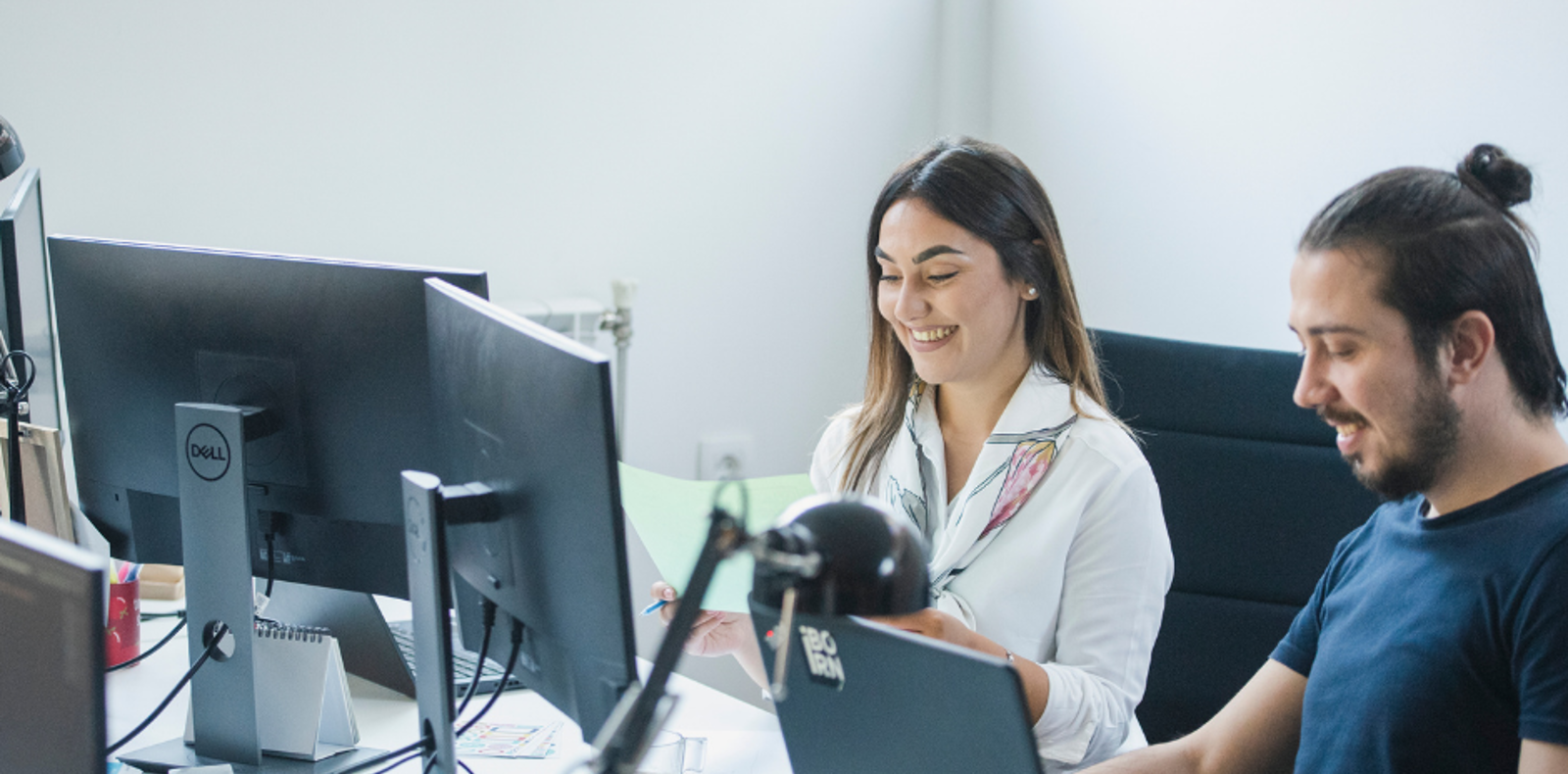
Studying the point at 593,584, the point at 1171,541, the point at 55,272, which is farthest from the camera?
the point at 1171,541

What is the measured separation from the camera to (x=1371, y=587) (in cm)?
122

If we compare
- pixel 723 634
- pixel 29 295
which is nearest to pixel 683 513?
pixel 723 634

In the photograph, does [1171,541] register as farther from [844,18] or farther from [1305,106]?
[844,18]

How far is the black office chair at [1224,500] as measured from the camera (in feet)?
5.36

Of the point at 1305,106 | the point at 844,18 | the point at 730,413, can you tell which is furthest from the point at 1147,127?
the point at 730,413

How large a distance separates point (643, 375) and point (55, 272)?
1.42 m

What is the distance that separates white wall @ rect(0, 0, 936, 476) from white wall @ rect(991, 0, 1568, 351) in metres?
0.41

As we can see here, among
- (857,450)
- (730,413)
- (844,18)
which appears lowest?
(730,413)

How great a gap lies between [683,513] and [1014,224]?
0.53 meters

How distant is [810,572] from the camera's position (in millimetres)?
651

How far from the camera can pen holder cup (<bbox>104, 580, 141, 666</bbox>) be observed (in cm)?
158

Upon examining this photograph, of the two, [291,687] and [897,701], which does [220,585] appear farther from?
[897,701]

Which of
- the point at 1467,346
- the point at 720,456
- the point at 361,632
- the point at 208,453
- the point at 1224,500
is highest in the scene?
the point at 1467,346

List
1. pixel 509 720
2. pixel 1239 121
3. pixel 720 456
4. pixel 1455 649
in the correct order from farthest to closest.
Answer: pixel 720 456
pixel 1239 121
pixel 509 720
pixel 1455 649
